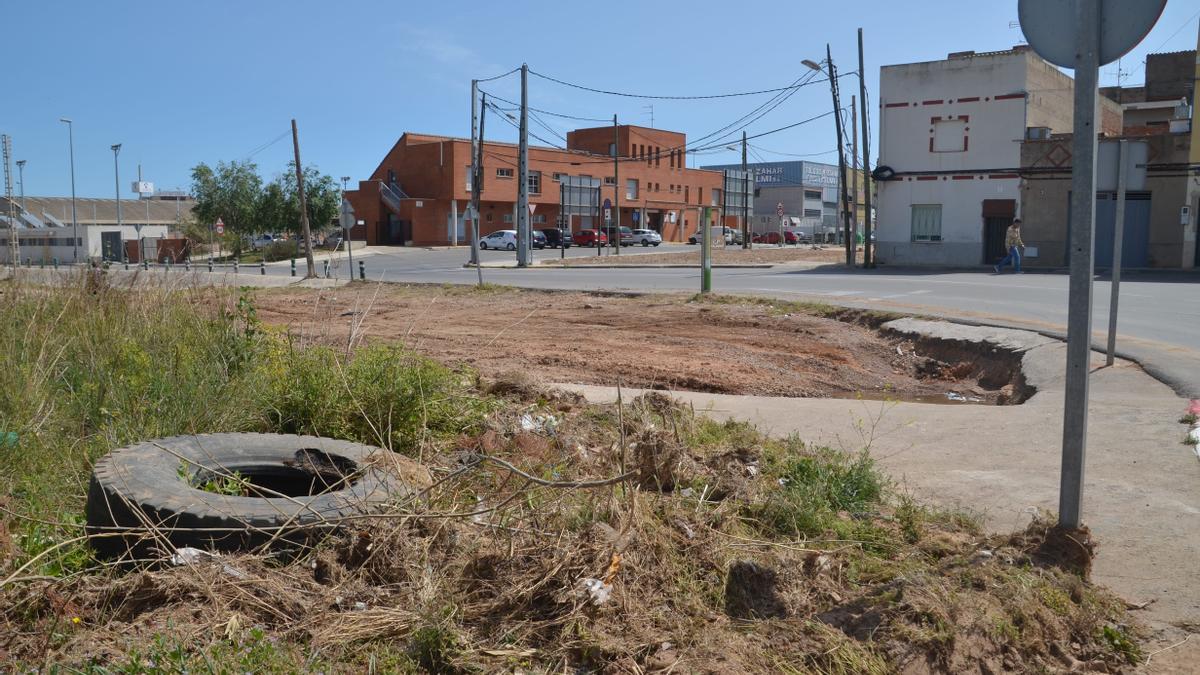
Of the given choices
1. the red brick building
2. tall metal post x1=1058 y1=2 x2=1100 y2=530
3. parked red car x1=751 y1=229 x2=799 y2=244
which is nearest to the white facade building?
the red brick building

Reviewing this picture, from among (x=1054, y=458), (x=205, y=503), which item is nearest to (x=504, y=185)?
(x=1054, y=458)

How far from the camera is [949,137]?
39.8 meters

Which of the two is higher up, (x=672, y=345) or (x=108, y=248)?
(x=108, y=248)

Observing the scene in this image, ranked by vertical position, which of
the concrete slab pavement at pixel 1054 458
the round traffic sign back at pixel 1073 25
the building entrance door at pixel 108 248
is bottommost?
the concrete slab pavement at pixel 1054 458

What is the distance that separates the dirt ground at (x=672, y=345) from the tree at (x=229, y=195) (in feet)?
193

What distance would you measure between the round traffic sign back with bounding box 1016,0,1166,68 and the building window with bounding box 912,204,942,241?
3792 centimetres

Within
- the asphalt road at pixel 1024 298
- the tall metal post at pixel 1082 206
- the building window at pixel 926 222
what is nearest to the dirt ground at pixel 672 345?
the asphalt road at pixel 1024 298

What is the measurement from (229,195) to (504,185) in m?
22.4

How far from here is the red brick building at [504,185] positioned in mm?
78312

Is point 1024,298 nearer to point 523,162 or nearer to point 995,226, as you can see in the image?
point 995,226

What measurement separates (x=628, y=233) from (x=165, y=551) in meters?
77.6

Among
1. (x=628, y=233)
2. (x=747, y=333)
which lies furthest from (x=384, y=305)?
(x=628, y=233)

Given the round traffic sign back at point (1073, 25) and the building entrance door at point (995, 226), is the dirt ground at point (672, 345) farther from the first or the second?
the building entrance door at point (995, 226)

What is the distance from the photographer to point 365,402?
6.47m
